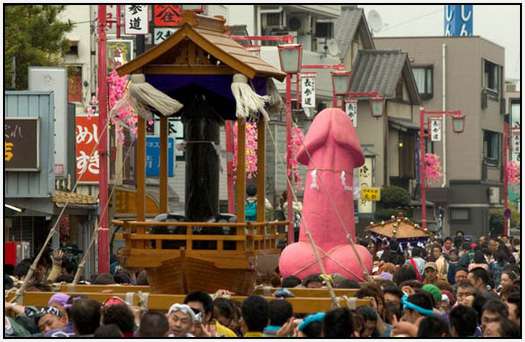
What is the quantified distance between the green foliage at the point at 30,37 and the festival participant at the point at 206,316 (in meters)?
21.5

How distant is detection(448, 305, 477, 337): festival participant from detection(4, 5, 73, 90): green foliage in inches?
938

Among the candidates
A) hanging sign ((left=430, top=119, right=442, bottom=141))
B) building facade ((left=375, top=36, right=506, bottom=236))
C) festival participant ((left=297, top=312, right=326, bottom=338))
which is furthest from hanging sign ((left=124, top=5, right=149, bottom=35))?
building facade ((left=375, top=36, right=506, bottom=236))

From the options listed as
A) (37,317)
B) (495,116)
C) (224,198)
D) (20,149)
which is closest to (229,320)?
(37,317)

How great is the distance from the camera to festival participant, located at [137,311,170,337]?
11.3 metres

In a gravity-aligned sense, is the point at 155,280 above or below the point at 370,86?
below

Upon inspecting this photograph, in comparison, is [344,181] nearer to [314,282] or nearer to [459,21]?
[314,282]

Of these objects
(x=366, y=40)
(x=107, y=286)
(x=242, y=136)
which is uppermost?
(x=366, y=40)

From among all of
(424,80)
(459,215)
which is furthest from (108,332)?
(459,215)

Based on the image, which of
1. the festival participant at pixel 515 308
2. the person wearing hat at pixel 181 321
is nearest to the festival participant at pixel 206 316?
the person wearing hat at pixel 181 321

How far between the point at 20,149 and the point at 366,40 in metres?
48.6

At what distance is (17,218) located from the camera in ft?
106

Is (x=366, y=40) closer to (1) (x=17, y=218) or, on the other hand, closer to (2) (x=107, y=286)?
(1) (x=17, y=218)

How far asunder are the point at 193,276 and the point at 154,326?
5.73 meters

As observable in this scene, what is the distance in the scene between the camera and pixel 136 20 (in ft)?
108
